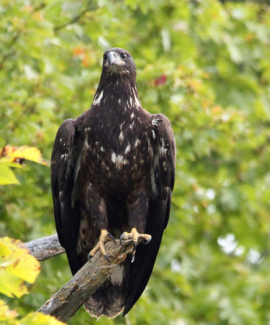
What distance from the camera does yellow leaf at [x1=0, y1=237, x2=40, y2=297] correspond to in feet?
7.98

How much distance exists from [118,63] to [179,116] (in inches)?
48.5

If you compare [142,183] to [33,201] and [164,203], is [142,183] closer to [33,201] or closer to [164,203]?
[164,203]

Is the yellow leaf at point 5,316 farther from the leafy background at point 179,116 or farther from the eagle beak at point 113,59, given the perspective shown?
the eagle beak at point 113,59

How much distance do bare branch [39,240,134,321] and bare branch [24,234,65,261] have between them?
68 cm

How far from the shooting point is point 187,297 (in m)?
7.15

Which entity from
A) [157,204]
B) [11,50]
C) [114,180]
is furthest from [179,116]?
[11,50]

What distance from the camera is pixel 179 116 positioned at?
19.2 ft

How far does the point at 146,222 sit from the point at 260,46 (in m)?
4.65

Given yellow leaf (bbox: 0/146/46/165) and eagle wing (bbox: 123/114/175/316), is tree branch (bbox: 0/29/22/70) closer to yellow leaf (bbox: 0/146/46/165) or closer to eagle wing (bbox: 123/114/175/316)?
eagle wing (bbox: 123/114/175/316)

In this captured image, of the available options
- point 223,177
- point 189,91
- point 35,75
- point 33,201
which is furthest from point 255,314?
point 35,75

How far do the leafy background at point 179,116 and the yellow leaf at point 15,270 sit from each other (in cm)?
213

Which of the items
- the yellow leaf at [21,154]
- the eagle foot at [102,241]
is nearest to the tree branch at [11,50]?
the eagle foot at [102,241]

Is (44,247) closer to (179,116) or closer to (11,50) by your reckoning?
(11,50)

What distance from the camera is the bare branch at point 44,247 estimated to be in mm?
4305
